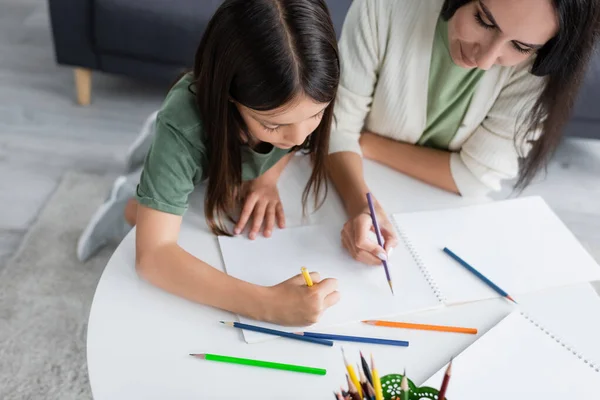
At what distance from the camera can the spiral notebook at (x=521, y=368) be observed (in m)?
0.71

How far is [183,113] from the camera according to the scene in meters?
0.85

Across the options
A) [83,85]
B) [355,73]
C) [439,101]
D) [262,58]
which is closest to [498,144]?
[439,101]

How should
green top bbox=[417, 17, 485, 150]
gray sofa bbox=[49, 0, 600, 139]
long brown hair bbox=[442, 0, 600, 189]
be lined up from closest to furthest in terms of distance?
1. long brown hair bbox=[442, 0, 600, 189]
2. green top bbox=[417, 17, 485, 150]
3. gray sofa bbox=[49, 0, 600, 139]

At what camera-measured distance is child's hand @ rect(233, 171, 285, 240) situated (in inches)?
34.8

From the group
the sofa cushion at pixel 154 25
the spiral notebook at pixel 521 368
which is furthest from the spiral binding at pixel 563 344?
the sofa cushion at pixel 154 25

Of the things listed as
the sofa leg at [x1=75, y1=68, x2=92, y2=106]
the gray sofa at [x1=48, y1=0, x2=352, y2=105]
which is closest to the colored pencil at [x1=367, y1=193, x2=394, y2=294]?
the gray sofa at [x1=48, y1=0, x2=352, y2=105]

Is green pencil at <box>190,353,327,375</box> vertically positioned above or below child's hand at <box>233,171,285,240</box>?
below

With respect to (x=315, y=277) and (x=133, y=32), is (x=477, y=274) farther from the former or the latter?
(x=133, y=32)

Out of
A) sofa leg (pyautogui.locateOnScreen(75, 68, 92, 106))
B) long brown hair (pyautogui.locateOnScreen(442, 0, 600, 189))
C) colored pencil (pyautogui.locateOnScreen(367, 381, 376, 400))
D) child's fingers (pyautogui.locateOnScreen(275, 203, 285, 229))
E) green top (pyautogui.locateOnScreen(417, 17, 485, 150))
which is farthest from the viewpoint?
sofa leg (pyautogui.locateOnScreen(75, 68, 92, 106))

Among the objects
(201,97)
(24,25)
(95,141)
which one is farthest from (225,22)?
(24,25)

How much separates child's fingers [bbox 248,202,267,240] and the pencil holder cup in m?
0.32

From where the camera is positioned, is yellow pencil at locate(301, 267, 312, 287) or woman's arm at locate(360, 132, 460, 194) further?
woman's arm at locate(360, 132, 460, 194)

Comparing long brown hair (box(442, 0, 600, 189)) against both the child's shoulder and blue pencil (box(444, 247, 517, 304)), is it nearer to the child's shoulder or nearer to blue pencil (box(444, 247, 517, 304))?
blue pencil (box(444, 247, 517, 304))

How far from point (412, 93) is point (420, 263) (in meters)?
0.33
